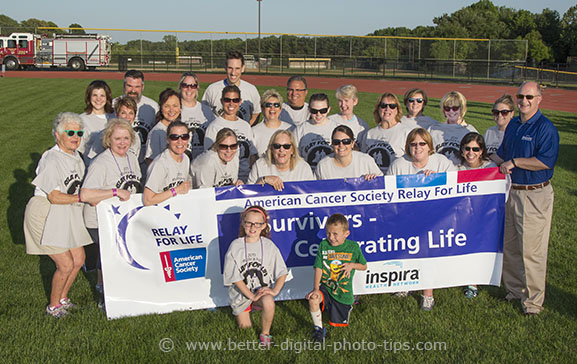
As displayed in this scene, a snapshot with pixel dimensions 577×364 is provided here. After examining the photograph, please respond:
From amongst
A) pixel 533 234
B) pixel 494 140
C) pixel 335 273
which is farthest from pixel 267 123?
pixel 533 234

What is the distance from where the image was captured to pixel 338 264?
4.60 m

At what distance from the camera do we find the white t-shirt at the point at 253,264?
449 centimetres

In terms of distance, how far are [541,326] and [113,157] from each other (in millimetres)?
4430

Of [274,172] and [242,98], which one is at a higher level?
[242,98]

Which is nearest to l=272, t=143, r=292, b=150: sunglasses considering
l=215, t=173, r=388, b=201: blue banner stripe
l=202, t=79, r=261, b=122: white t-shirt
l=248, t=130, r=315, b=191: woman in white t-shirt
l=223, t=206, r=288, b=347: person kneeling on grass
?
l=248, t=130, r=315, b=191: woman in white t-shirt

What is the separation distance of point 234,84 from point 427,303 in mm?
4083

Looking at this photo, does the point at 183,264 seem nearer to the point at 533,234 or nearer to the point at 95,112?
the point at 95,112

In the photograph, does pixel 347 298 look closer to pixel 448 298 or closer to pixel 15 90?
pixel 448 298

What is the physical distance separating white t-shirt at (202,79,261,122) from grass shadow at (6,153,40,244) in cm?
324

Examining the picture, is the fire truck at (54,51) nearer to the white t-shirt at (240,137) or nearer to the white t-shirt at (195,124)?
the white t-shirt at (195,124)

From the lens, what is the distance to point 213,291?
516 cm

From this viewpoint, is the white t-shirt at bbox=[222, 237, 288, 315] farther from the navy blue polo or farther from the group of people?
the navy blue polo

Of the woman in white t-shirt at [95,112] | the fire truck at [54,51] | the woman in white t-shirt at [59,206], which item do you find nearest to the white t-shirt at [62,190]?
the woman in white t-shirt at [59,206]

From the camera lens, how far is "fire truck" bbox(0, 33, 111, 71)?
137 ft
